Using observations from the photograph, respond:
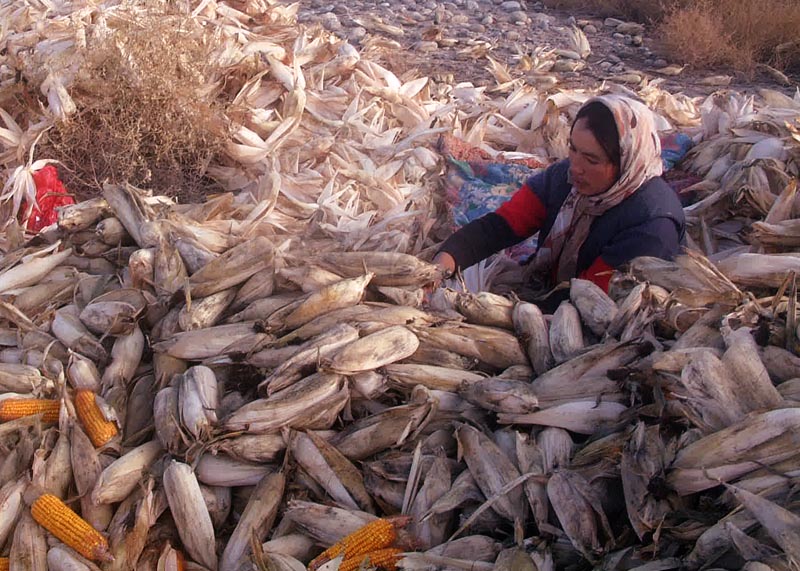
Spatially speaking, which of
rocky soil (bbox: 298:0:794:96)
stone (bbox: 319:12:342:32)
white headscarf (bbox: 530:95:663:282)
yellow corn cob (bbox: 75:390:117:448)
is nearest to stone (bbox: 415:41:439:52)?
rocky soil (bbox: 298:0:794:96)

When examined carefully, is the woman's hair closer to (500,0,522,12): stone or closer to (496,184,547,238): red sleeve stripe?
(496,184,547,238): red sleeve stripe

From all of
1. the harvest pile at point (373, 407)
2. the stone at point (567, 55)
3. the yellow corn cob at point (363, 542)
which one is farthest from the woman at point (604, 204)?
the stone at point (567, 55)

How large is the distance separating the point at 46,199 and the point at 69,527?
8.07 feet

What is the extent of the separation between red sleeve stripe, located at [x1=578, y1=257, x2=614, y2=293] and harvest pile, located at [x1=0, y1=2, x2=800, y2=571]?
546mm

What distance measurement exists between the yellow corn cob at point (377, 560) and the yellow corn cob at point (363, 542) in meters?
0.01

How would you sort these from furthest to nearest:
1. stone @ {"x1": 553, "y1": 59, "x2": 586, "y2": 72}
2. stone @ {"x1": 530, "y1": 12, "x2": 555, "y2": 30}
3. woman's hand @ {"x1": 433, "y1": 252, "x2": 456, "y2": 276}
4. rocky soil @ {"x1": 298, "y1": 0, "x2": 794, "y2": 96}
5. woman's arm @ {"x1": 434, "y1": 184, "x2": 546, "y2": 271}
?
1. stone @ {"x1": 530, "y1": 12, "x2": 555, "y2": 30}
2. stone @ {"x1": 553, "y1": 59, "x2": 586, "y2": 72}
3. rocky soil @ {"x1": 298, "y1": 0, "x2": 794, "y2": 96}
4. woman's arm @ {"x1": 434, "y1": 184, "x2": 546, "y2": 271}
5. woman's hand @ {"x1": 433, "y1": 252, "x2": 456, "y2": 276}

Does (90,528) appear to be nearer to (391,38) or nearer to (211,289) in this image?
(211,289)

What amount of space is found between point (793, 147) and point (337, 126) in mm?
2630

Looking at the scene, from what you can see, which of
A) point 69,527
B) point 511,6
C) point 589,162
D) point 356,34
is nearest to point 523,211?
point 589,162

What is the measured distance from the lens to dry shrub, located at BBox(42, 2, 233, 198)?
4.11 m

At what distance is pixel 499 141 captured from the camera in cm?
500

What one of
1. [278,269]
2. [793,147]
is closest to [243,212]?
[278,269]

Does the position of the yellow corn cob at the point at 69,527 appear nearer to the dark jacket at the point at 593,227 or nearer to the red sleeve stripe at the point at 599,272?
the dark jacket at the point at 593,227

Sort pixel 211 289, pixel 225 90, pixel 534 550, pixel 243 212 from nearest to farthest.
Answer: pixel 534 550, pixel 211 289, pixel 243 212, pixel 225 90
